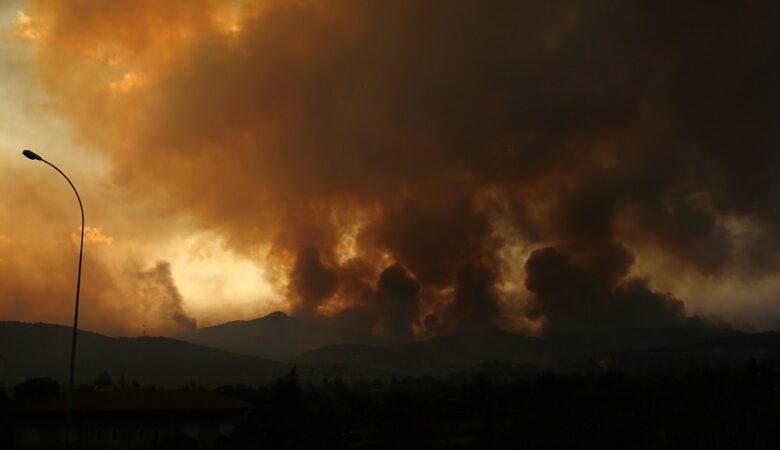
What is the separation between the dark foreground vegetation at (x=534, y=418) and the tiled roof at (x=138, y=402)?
7704 mm

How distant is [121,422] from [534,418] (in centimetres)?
4196

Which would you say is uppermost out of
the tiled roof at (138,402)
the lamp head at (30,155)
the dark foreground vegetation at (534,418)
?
the lamp head at (30,155)

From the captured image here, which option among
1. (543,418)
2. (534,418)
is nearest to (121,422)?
(534,418)

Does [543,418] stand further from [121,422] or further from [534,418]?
[121,422]

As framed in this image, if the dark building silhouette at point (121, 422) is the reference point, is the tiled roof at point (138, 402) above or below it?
above

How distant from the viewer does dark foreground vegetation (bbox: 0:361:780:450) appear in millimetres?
37906

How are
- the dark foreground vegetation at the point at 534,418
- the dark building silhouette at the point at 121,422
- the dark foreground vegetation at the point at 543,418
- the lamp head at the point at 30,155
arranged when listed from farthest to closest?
the dark building silhouette at the point at 121,422
the dark foreground vegetation at the point at 534,418
the dark foreground vegetation at the point at 543,418
the lamp head at the point at 30,155

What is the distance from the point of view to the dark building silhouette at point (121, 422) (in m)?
65.1

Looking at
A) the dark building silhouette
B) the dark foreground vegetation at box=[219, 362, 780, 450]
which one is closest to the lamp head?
the dark foreground vegetation at box=[219, 362, 780, 450]

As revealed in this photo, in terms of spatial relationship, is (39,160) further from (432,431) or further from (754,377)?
(754,377)

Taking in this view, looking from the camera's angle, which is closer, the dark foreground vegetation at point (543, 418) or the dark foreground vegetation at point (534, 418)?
the dark foreground vegetation at point (543, 418)

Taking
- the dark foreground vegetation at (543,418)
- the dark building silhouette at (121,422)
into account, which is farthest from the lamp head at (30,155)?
the dark building silhouette at (121,422)

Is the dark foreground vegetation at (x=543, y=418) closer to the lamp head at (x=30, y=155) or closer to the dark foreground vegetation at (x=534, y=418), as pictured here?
the dark foreground vegetation at (x=534, y=418)

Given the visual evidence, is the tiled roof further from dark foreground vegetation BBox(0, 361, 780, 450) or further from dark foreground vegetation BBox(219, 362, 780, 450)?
dark foreground vegetation BBox(0, 361, 780, 450)
